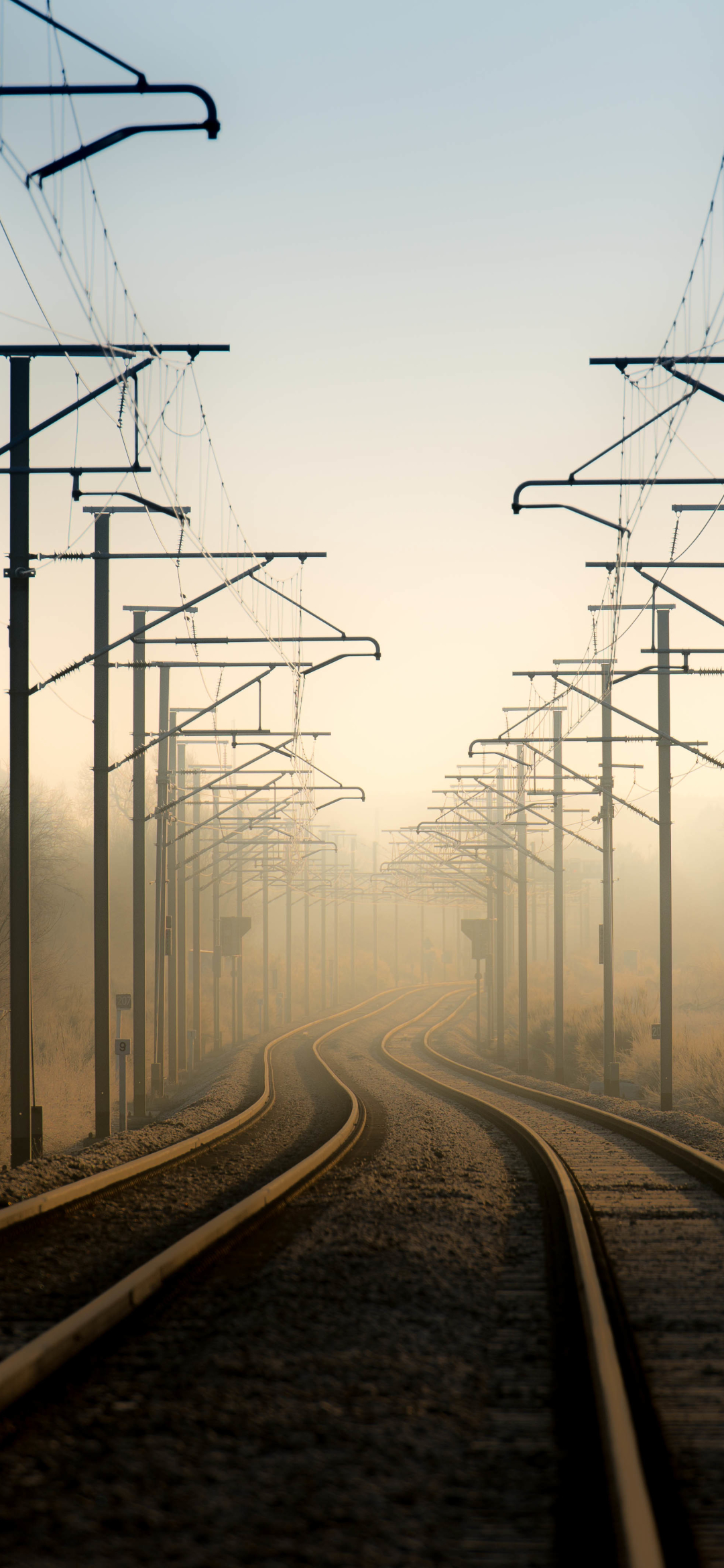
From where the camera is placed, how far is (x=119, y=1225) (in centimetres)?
911

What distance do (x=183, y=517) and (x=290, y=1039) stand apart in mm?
33171

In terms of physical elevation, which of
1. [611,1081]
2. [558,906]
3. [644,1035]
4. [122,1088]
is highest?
[558,906]

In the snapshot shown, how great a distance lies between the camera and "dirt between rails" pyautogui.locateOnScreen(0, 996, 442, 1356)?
6754mm

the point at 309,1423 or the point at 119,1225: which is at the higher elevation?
the point at 309,1423

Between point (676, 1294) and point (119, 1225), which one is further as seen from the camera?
point (119, 1225)

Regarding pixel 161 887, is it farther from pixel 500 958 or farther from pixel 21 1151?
pixel 500 958

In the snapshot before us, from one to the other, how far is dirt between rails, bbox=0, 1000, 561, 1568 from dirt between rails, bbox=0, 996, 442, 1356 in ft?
1.95

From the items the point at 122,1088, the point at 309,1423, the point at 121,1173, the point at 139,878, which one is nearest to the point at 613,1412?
the point at 309,1423

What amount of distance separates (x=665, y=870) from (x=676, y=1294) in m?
17.6

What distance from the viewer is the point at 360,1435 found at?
15.5 ft

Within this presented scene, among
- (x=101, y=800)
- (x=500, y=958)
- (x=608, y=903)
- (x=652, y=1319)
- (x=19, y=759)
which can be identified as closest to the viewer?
(x=652, y=1319)

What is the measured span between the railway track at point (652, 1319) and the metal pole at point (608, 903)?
37.5 feet

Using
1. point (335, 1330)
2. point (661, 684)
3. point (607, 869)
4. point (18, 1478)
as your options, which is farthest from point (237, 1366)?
point (607, 869)

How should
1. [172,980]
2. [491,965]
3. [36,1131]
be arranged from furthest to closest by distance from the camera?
[491,965]
[172,980]
[36,1131]
